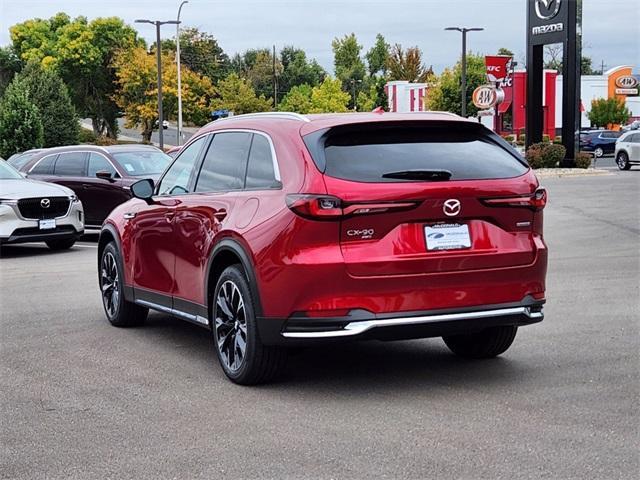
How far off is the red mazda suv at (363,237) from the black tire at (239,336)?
12 millimetres

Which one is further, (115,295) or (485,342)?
(115,295)

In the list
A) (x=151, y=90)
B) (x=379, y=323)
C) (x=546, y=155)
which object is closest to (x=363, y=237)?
(x=379, y=323)

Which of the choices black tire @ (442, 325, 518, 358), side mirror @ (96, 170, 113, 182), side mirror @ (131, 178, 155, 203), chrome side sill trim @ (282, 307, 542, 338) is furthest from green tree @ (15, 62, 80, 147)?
chrome side sill trim @ (282, 307, 542, 338)

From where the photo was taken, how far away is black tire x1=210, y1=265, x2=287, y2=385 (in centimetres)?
641

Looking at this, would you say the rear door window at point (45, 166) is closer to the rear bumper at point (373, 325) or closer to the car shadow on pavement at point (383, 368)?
the car shadow on pavement at point (383, 368)

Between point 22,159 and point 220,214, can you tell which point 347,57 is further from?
point 220,214

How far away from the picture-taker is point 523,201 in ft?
21.4

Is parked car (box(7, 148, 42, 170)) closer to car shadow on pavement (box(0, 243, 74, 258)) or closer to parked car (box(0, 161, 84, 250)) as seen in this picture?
car shadow on pavement (box(0, 243, 74, 258))

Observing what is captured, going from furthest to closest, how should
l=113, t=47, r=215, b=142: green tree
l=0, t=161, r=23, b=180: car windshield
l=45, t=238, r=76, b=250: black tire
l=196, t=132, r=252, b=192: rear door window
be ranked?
1. l=113, t=47, r=215, b=142: green tree
2. l=0, t=161, r=23, b=180: car windshield
3. l=45, t=238, r=76, b=250: black tire
4. l=196, t=132, r=252, b=192: rear door window

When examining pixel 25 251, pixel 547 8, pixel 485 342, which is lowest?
pixel 25 251

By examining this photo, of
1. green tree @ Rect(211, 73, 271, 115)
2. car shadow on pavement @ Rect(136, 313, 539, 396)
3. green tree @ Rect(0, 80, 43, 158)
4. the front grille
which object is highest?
green tree @ Rect(211, 73, 271, 115)

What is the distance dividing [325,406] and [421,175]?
1.53m

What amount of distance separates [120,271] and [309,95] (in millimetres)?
92824

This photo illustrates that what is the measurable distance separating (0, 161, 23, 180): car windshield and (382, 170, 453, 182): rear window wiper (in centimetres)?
1153
